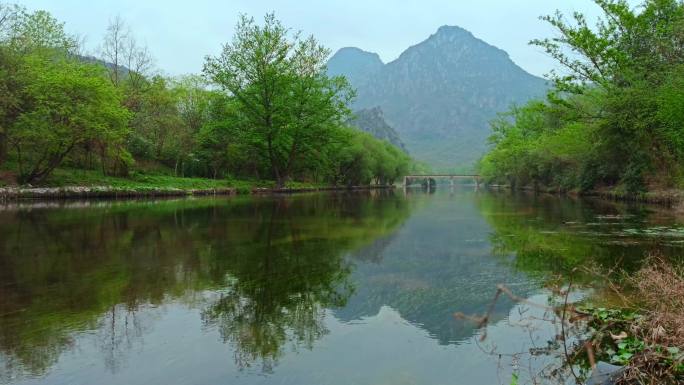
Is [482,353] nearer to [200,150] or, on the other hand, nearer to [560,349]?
[560,349]

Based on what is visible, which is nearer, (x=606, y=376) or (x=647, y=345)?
(x=647, y=345)

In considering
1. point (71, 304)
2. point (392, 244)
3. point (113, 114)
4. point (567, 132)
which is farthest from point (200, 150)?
point (71, 304)

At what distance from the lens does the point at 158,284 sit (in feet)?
32.9

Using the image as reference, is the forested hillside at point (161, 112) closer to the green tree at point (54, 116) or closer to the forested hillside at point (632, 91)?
the green tree at point (54, 116)

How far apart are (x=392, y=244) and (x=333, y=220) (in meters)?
8.62

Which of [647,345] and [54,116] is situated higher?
[54,116]

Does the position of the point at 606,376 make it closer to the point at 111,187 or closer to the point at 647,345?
the point at 647,345

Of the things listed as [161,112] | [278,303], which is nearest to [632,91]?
[278,303]

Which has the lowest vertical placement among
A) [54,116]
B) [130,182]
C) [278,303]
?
[278,303]

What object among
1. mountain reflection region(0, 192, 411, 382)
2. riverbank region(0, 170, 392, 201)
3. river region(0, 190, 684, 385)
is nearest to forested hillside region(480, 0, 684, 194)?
river region(0, 190, 684, 385)

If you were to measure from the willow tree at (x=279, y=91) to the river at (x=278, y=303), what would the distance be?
40.9 metres

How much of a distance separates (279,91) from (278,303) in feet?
168

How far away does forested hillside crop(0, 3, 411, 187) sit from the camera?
41719 mm

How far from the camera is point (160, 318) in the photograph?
7.76 metres
